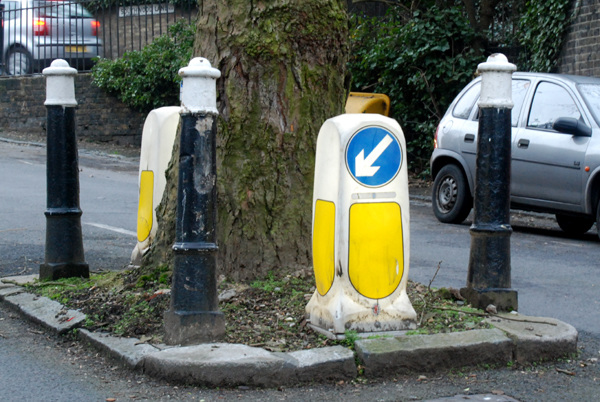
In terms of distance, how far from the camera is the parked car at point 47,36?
19234 millimetres

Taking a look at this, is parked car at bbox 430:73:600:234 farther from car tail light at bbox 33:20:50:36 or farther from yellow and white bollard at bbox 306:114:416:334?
car tail light at bbox 33:20:50:36

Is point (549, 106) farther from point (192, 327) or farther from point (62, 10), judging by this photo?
point (62, 10)

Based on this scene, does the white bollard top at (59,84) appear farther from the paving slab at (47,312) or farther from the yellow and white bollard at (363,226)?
the yellow and white bollard at (363,226)

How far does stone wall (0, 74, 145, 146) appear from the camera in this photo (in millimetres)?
19109

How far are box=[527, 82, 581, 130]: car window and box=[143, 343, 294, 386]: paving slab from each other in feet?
20.4

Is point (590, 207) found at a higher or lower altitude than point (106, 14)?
lower

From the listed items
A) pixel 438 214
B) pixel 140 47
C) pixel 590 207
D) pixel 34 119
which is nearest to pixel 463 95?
pixel 438 214

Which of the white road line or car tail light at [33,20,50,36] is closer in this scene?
the white road line

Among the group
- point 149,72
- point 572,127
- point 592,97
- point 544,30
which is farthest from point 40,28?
point 572,127

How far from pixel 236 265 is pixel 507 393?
189 centimetres

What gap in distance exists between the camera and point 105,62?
19000 millimetres

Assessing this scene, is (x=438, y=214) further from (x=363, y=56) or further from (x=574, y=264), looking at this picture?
(x=363, y=56)

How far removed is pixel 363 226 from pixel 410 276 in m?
2.51

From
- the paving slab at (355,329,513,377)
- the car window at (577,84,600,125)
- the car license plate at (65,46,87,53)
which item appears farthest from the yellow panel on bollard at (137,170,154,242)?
the car license plate at (65,46,87,53)
